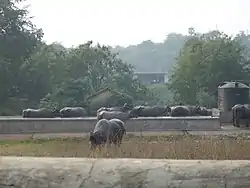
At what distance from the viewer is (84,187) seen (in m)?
5.30

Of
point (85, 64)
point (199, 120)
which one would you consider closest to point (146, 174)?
point (199, 120)

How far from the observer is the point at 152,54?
86500 mm

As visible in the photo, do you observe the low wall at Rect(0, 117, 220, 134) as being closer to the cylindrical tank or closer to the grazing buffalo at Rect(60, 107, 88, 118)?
the grazing buffalo at Rect(60, 107, 88, 118)

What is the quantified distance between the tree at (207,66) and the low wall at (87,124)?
484 inches

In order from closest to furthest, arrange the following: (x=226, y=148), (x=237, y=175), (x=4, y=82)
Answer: (x=237, y=175)
(x=226, y=148)
(x=4, y=82)

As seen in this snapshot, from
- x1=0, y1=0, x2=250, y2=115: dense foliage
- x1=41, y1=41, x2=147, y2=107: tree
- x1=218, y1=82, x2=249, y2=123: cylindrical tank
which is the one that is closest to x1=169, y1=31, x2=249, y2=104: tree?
x1=0, y1=0, x2=250, y2=115: dense foliage

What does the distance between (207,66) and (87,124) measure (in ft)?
46.0

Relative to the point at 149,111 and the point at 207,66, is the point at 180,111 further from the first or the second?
the point at 207,66

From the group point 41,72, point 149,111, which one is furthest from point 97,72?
point 149,111

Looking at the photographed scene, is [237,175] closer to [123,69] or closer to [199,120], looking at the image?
[199,120]

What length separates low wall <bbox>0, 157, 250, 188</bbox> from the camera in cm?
516

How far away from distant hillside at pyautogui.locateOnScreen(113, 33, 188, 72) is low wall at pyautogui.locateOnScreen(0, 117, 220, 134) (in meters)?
55.3

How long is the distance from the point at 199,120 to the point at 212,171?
577 inches

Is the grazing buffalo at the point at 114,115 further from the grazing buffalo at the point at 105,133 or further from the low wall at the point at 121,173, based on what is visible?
the low wall at the point at 121,173
